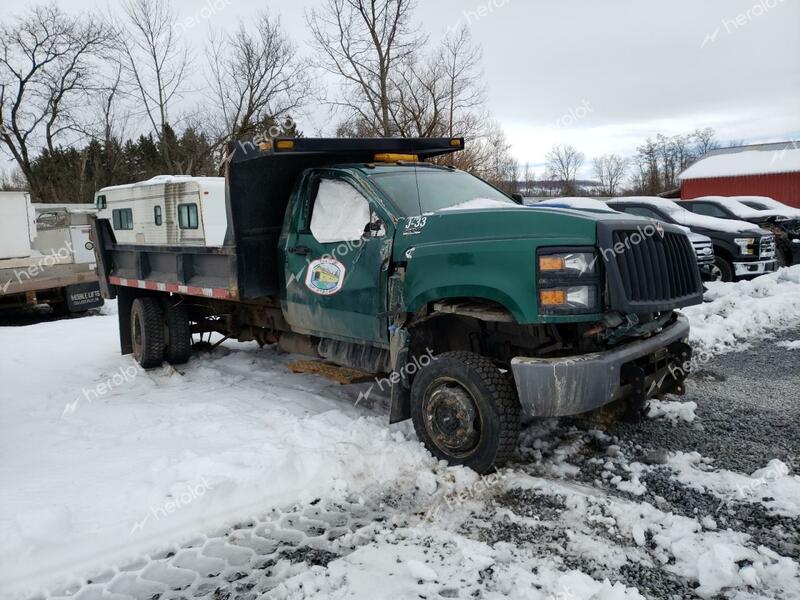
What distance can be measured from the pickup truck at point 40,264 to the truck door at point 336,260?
7.32 metres

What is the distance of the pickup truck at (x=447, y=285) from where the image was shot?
3.60 metres

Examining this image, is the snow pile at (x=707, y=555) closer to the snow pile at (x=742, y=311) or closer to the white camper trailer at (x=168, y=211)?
the white camper trailer at (x=168, y=211)

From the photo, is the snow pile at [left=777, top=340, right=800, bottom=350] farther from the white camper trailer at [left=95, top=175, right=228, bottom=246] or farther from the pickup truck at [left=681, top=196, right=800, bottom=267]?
the pickup truck at [left=681, top=196, right=800, bottom=267]

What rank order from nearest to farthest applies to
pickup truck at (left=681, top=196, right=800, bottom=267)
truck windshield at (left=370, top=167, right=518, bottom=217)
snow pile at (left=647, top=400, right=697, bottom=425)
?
truck windshield at (left=370, top=167, right=518, bottom=217) < snow pile at (left=647, top=400, right=697, bottom=425) < pickup truck at (left=681, top=196, right=800, bottom=267)

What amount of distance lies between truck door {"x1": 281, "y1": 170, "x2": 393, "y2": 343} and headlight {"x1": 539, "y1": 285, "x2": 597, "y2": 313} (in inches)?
52.6

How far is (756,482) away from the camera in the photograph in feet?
12.2

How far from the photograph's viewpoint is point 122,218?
7.26 meters

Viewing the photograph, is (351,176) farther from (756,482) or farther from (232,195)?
(756,482)

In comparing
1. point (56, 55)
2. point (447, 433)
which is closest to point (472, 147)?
point (447, 433)

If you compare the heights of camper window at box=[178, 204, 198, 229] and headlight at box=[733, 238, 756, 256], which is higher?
camper window at box=[178, 204, 198, 229]

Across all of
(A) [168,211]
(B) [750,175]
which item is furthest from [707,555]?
(B) [750,175]

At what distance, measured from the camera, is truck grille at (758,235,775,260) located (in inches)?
455

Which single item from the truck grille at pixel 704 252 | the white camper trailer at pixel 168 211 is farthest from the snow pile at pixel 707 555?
the truck grille at pixel 704 252

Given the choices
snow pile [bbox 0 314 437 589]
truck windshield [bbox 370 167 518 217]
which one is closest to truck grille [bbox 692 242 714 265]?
truck windshield [bbox 370 167 518 217]
